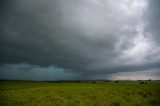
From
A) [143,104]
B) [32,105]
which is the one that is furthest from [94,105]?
[32,105]

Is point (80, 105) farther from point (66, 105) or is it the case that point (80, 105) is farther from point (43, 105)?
point (43, 105)

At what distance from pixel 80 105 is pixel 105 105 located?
2936 millimetres

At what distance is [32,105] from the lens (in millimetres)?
21031

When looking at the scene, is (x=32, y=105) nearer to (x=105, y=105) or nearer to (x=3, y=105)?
(x=3, y=105)

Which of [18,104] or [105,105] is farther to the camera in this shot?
[18,104]

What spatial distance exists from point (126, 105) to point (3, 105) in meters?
13.5

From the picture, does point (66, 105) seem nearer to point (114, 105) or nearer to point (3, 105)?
point (114, 105)

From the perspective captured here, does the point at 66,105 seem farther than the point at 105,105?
Yes

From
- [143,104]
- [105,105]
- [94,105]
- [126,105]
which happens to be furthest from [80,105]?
[143,104]

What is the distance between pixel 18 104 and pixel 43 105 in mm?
3366

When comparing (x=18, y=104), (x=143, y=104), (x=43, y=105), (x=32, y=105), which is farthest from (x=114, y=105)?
(x=18, y=104)

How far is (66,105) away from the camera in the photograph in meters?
21.2

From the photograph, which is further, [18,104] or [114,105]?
[18,104]

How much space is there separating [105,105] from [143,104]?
4.74 metres
